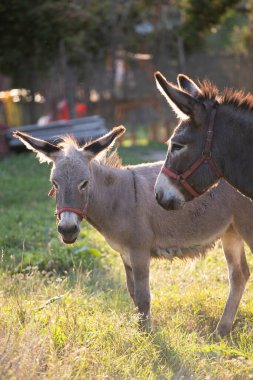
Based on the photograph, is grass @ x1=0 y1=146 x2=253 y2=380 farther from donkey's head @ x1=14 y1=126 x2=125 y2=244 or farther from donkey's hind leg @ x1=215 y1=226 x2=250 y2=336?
donkey's head @ x1=14 y1=126 x2=125 y2=244

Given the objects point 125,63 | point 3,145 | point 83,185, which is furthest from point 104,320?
point 125,63

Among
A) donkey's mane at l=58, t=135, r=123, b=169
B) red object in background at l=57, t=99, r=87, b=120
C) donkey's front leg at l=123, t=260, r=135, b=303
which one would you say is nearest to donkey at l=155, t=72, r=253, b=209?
donkey's mane at l=58, t=135, r=123, b=169

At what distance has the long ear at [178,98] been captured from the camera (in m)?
5.17

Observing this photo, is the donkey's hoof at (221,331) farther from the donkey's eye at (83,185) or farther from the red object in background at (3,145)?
the red object in background at (3,145)

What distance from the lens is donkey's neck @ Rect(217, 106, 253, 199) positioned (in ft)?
17.9

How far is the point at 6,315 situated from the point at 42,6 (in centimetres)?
1383

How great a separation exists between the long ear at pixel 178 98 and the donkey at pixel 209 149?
0.09ft

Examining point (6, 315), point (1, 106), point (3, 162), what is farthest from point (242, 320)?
point (1, 106)

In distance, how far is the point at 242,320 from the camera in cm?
725

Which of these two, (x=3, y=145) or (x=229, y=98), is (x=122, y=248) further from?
(x=3, y=145)

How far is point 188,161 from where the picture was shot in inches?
216

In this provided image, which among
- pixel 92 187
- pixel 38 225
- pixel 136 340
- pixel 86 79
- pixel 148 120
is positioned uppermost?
pixel 92 187

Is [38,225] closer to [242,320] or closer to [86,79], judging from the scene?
[242,320]

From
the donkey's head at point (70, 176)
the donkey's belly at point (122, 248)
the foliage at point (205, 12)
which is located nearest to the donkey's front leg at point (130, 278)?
the donkey's belly at point (122, 248)
